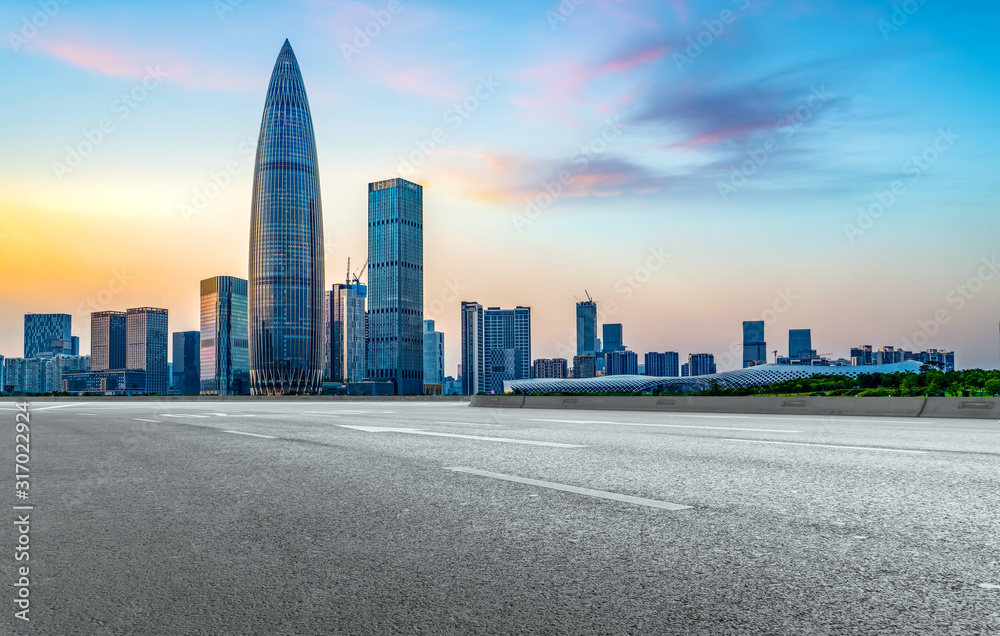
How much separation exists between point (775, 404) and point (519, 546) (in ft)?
74.4

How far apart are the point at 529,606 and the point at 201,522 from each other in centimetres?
296

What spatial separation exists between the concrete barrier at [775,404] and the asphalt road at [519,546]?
12515mm

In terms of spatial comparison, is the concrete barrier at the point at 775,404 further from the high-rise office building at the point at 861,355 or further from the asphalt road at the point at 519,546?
the high-rise office building at the point at 861,355

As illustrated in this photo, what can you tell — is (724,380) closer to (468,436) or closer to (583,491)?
(468,436)

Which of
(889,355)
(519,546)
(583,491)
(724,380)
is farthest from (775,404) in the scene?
(889,355)

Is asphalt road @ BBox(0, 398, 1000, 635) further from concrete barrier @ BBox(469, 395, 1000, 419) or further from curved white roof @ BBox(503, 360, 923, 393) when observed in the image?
curved white roof @ BBox(503, 360, 923, 393)

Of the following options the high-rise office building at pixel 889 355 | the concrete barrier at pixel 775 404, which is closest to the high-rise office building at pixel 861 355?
the high-rise office building at pixel 889 355

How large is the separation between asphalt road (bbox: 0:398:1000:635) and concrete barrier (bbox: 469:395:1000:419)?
41.1 ft

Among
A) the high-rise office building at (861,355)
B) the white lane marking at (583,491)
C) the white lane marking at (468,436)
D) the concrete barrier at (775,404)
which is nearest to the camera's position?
the white lane marking at (583,491)

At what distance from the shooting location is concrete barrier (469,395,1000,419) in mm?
20031

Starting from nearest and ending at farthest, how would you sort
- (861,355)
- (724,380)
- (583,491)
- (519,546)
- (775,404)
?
(519,546), (583,491), (775,404), (724,380), (861,355)

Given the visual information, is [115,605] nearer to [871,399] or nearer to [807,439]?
[807,439]

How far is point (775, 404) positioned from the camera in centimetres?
2539

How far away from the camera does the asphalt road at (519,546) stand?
10.6 ft
